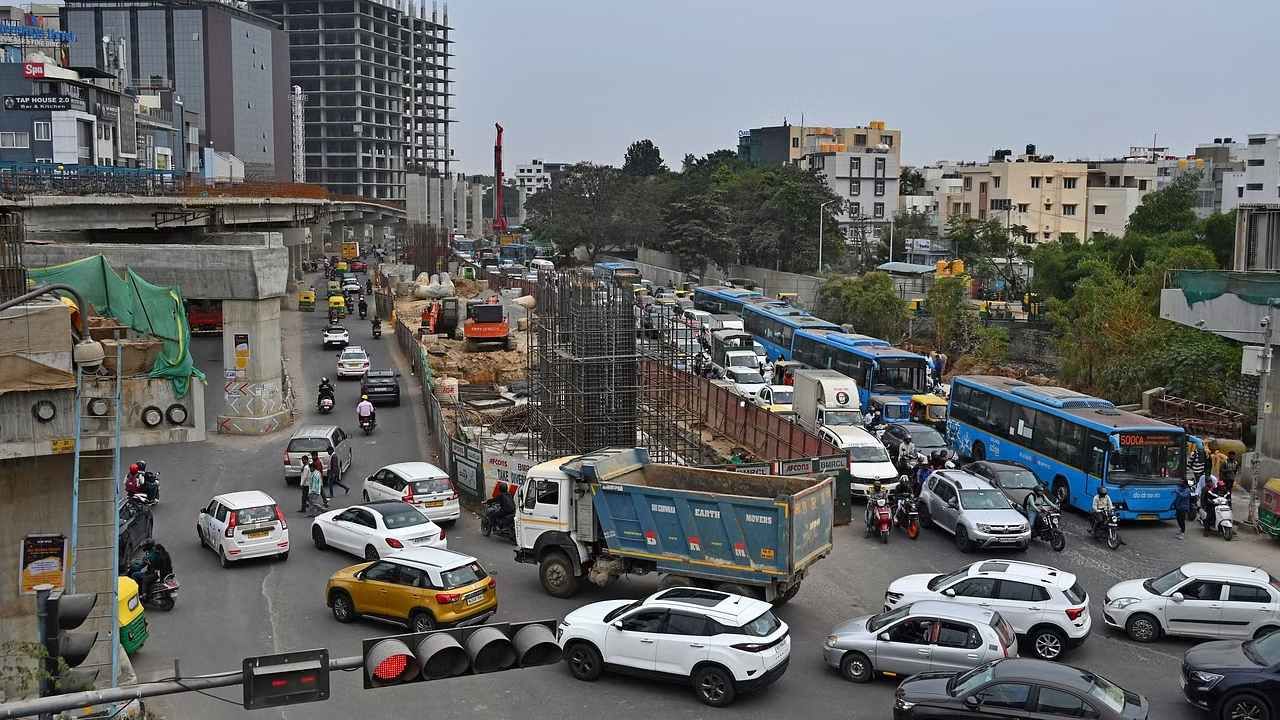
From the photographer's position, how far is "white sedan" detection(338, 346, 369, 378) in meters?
45.2

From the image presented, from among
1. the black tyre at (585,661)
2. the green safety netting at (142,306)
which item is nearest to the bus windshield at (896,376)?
the black tyre at (585,661)

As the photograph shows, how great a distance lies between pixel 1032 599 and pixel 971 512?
618 cm

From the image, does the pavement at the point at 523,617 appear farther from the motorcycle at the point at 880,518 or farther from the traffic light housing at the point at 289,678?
the traffic light housing at the point at 289,678

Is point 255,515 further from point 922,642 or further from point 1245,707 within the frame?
point 1245,707

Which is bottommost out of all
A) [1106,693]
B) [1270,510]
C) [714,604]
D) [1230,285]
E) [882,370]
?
[1270,510]

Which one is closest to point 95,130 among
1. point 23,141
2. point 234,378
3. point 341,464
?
point 23,141

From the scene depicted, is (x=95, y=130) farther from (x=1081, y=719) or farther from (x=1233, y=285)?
(x=1081, y=719)

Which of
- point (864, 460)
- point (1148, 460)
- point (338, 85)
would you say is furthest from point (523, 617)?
point (338, 85)

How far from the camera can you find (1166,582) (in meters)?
17.9

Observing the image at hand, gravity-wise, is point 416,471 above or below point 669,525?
below

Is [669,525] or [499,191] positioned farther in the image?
[499,191]

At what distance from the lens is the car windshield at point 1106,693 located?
496 inches

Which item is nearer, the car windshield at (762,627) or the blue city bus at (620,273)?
the car windshield at (762,627)

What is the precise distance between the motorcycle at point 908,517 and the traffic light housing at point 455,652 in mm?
15650
